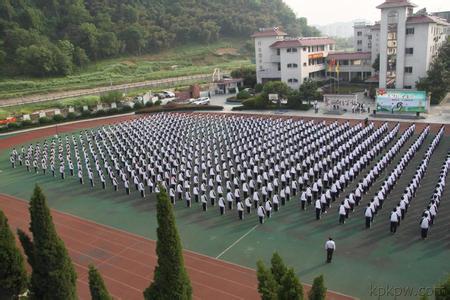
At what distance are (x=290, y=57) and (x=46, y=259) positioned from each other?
37838 millimetres

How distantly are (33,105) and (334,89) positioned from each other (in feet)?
107

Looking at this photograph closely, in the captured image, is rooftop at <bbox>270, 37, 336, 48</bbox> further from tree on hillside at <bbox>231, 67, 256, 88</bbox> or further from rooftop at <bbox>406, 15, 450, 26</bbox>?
rooftop at <bbox>406, 15, 450, 26</bbox>

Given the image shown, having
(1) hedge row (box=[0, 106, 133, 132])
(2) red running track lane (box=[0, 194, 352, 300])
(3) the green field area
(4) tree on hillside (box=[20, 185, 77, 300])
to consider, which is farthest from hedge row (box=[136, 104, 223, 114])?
(4) tree on hillside (box=[20, 185, 77, 300])

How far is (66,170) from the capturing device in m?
19.7

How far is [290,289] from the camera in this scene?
6.10 meters

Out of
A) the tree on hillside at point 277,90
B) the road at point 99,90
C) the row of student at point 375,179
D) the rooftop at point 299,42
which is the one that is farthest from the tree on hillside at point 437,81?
the road at point 99,90

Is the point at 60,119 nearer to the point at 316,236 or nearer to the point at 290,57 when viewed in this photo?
the point at 290,57

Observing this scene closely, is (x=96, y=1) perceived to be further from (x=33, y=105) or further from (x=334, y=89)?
(x=334, y=89)

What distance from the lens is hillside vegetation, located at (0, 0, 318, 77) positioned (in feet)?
205

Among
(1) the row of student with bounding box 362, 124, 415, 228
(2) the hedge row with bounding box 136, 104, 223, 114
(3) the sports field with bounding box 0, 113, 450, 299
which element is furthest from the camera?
(2) the hedge row with bounding box 136, 104, 223, 114

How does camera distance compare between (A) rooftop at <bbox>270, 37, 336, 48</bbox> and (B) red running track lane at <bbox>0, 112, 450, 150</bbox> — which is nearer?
(B) red running track lane at <bbox>0, 112, 450, 150</bbox>

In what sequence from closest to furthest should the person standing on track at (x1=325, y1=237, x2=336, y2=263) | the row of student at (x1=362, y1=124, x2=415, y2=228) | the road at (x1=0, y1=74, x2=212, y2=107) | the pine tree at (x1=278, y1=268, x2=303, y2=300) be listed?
1. the pine tree at (x1=278, y1=268, x2=303, y2=300)
2. the person standing on track at (x1=325, y1=237, x2=336, y2=263)
3. the row of student at (x1=362, y1=124, x2=415, y2=228)
4. the road at (x1=0, y1=74, x2=212, y2=107)

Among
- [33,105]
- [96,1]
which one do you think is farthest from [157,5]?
[33,105]

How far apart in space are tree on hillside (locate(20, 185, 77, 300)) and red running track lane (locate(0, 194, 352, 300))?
2611mm
